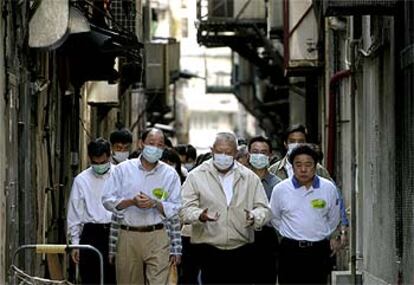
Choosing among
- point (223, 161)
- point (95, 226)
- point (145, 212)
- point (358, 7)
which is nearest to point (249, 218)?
point (223, 161)

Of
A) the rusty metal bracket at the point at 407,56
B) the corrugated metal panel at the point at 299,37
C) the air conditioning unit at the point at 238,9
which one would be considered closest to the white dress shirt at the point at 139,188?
the rusty metal bracket at the point at 407,56

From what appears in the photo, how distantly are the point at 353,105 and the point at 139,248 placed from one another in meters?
5.54

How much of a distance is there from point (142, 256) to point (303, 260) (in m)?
1.68

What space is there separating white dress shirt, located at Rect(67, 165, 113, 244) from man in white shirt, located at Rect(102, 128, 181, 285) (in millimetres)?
926

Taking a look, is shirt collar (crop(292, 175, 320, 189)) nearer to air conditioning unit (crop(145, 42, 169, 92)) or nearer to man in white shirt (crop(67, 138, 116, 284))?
man in white shirt (crop(67, 138, 116, 284))

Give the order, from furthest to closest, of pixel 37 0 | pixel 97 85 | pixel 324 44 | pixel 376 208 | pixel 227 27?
1. pixel 227 27
2. pixel 97 85
3. pixel 324 44
4. pixel 376 208
5. pixel 37 0

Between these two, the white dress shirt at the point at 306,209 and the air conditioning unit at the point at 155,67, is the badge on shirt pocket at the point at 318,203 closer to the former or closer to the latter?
the white dress shirt at the point at 306,209

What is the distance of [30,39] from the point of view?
13.3 meters

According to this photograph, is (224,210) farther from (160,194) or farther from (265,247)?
(265,247)

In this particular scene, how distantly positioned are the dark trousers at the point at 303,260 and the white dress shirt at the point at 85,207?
2.31 metres

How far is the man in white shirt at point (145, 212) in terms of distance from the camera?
12156mm

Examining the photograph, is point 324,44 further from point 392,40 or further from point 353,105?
point 392,40

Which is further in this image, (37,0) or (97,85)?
(97,85)

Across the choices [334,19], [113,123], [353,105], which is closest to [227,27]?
[113,123]
